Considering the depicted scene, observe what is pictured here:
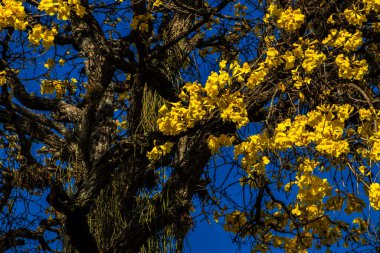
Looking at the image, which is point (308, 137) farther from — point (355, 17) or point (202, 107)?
point (355, 17)

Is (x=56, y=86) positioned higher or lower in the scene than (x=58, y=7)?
higher

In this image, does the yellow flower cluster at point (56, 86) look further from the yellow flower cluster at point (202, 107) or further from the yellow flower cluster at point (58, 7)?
the yellow flower cluster at point (202, 107)

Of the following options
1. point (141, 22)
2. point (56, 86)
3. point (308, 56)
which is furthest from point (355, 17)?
point (56, 86)

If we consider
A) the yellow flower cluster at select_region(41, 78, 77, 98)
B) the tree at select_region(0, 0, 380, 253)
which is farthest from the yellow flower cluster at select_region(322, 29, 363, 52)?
the yellow flower cluster at select_region(41, 78, 77, 98)

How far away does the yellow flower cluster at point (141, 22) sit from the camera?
5.13m

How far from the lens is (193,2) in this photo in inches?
250

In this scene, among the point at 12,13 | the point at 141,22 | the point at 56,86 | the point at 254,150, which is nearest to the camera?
A: the point at 254,150

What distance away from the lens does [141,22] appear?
17.3ft

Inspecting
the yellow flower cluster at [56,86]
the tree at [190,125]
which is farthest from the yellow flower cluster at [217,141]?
the yellow flower cluster at [56,86]

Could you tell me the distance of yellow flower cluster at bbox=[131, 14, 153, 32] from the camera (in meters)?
5.13

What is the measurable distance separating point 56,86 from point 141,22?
142 cm

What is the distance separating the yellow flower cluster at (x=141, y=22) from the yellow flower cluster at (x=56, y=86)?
119 centimetres

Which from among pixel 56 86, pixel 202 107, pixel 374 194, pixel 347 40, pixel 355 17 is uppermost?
pixel 56 86

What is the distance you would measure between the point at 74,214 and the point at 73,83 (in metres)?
2.60
